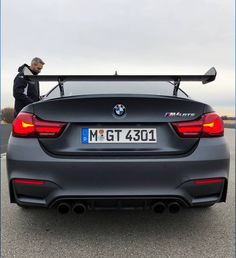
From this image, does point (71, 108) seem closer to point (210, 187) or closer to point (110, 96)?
point (110, 96)

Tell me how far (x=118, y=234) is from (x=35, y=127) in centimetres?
124

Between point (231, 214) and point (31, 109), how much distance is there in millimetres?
2424

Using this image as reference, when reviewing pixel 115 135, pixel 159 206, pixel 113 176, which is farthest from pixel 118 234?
pixel 115 135

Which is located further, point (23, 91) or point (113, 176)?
point (23, 91)

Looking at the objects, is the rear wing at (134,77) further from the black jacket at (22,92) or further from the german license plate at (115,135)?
the black jacket at (22,92)

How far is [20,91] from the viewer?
4809mm

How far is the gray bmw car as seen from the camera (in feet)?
8.72

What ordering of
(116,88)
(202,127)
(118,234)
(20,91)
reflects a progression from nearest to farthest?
1. (202,127)
2. (118,234)
3. (116,88)
4. (20,91)

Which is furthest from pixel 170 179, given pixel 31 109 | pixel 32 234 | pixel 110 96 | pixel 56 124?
pixel 32 234

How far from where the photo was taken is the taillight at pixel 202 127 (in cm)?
272

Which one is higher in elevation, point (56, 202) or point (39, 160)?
point (39, 160)

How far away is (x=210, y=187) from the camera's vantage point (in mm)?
2770

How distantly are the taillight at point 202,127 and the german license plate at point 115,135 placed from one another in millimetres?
248

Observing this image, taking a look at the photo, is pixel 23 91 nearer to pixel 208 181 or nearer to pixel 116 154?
pixel 116 154
